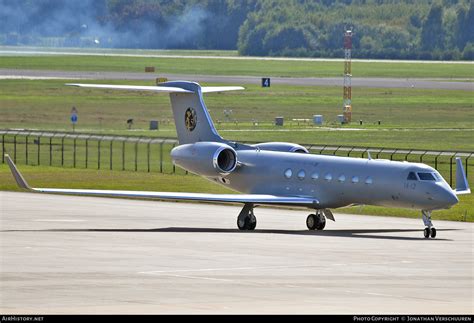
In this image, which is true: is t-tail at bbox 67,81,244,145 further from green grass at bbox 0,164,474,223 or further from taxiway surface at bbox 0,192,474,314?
green grass at bbox 0,164,474,223

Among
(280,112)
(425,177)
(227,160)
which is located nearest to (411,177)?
(425,177)

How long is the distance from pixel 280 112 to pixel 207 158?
254 ft

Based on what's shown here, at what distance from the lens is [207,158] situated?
4716 cm

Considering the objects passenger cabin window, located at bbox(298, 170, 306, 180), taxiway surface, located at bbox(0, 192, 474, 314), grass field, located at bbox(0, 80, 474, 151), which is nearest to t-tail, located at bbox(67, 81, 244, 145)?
taxiway surface, located at bbox(0, 192, 474, 314)

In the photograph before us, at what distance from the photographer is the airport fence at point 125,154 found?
7538 cm

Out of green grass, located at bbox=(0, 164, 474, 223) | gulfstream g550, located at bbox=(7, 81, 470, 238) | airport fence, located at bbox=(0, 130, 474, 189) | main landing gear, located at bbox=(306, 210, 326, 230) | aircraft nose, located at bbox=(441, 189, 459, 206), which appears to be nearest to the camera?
aircraft nose, located at bbox=(441, 189, 459, 206)

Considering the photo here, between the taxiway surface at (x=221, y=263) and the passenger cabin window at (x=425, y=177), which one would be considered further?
the passenger cabin window at (x=425, y=177)

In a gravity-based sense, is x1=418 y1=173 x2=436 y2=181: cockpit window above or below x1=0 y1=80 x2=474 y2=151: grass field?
above

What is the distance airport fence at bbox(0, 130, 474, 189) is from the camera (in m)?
75.4

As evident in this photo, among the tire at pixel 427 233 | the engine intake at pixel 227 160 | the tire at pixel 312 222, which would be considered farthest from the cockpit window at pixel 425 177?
the engine intake at pixel 227 160

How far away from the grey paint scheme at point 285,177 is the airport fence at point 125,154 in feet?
74.2

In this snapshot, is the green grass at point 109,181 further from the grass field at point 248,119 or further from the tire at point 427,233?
the tire at point 427,233

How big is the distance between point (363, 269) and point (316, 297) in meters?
6.35

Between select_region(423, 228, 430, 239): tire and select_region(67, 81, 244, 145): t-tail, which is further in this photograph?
select_region(67, 81, 244, 145): t-tail
